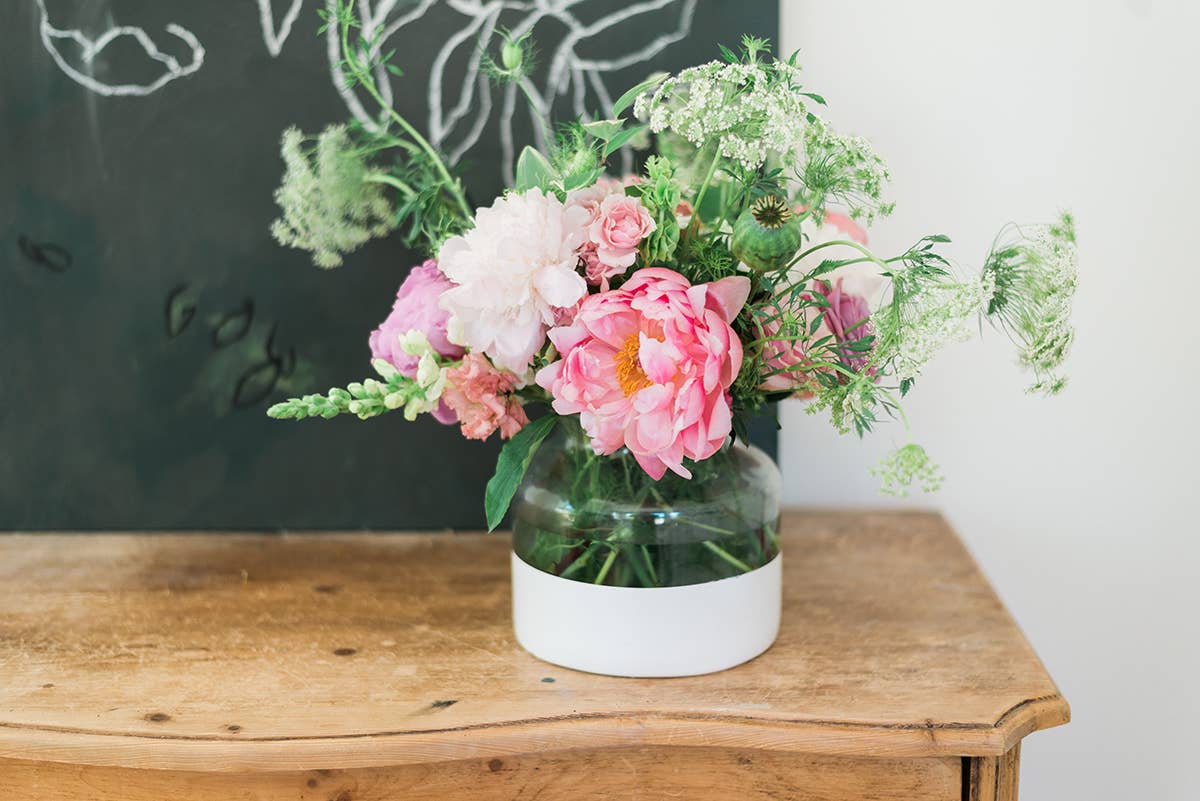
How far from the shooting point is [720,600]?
82 centimetres

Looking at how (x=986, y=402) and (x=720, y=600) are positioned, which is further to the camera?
(x=986, y=402)

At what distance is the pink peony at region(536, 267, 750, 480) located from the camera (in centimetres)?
69

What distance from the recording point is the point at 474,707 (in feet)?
2.57

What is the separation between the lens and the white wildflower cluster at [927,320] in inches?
Result: 26.4

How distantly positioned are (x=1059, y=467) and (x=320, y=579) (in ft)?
2.83

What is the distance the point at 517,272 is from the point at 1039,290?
0.38 metres

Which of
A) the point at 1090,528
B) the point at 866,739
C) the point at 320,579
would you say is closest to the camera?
the point at 866,739

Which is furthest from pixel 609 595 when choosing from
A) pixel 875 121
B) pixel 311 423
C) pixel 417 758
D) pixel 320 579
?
pixel 875 121

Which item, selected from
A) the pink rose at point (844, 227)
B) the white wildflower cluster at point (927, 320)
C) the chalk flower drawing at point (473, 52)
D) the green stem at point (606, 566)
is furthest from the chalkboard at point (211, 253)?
the white wildflower cluster at point (927, 320)

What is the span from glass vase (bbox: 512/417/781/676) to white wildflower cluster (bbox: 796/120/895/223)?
0.24 meters

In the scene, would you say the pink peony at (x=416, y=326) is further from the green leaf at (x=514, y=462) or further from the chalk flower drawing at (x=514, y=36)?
the chalk flower drawing at (x=514, y=36)

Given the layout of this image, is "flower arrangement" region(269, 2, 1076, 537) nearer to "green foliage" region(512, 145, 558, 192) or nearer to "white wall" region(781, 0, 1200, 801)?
"green foliage" region(512, 145, 558, 192)

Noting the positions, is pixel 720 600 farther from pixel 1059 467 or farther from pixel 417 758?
pixel 1059 467

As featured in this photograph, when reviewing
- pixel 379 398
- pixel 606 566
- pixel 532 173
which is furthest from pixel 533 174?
pixel 606 566
